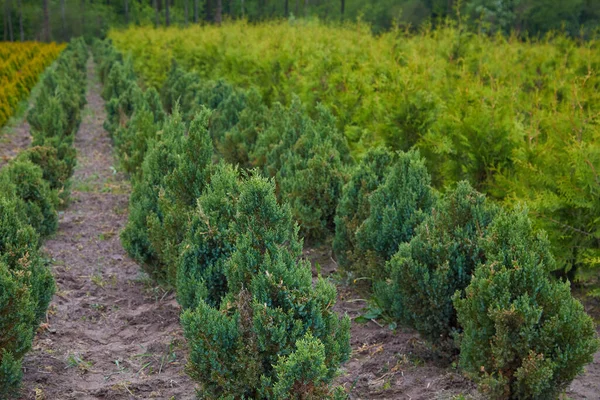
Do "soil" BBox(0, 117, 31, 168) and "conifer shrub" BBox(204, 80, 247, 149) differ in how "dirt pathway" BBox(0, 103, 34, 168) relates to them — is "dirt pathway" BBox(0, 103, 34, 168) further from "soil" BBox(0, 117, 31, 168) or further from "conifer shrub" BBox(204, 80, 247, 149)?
"conifer shrub" BBox(204, 80, 247, 149)

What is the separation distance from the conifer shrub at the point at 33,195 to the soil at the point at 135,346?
311 millimetres

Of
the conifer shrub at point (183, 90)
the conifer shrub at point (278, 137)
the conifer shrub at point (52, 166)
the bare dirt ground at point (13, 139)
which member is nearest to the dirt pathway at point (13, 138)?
the bare dirt ground at point (13, 139)

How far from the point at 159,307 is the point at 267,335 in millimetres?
2328

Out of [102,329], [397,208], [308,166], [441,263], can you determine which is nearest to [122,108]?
[308,166]

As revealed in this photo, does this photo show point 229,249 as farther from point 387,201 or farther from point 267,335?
point 387,201

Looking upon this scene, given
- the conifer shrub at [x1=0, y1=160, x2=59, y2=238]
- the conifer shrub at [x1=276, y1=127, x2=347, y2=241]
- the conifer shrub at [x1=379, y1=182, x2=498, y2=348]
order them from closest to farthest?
the conifer shrub at [x1=379, y1=182, x2=498, y2=348]
the conifer shrub at [x1=276, y1=127, x2=347, y2=241]
the conifer shrub at [x1=0, y1=160, x2=59, y2=238]

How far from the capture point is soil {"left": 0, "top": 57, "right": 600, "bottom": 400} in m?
3.64

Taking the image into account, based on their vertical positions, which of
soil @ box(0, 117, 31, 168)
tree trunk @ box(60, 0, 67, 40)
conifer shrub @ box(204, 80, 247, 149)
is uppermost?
tree trunk @ box(60, 0, 67, 40)

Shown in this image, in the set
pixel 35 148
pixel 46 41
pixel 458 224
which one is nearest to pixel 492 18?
pixel 35 148

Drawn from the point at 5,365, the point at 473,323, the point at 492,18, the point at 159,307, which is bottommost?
the point at 159,307

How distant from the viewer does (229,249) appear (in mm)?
3467

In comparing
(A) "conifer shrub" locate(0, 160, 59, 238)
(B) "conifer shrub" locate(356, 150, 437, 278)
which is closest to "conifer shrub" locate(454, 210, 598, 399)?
(B) "conifer shrub" locate(356, 150, 437, 278)

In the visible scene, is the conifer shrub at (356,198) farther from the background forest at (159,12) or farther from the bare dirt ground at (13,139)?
the background forest at (159,12)

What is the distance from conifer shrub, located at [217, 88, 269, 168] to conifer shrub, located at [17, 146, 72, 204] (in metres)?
1.94
